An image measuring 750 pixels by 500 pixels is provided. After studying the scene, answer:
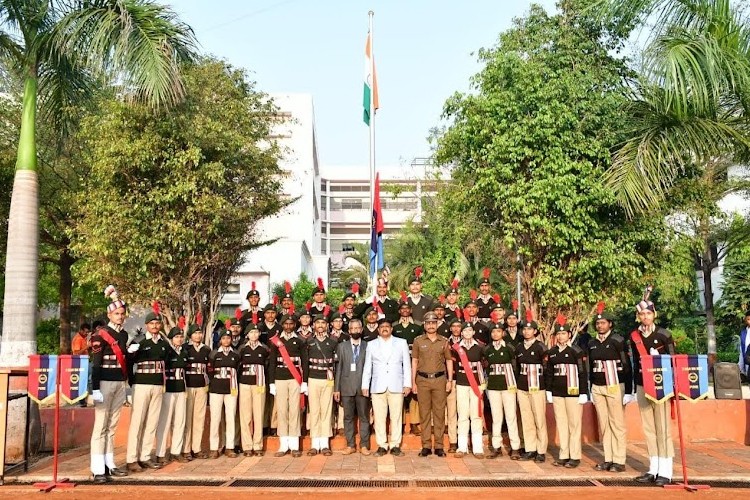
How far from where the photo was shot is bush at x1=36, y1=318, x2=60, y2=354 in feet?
83.6

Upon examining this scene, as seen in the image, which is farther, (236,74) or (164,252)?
(236,74)

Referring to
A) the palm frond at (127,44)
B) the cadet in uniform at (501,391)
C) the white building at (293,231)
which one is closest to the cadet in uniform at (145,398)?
the palm frond at (127,44)

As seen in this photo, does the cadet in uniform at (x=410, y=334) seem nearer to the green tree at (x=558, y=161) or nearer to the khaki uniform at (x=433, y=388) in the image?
the khaki uniform at (x=433, y=388)

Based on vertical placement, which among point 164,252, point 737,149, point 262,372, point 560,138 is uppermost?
point 560,138

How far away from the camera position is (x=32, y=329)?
9.09 m

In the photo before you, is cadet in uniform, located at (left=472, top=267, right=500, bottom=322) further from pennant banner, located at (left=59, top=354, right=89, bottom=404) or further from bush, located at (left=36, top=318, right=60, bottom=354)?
bush, located at (left=36, top=318, right=60, bottom=354)

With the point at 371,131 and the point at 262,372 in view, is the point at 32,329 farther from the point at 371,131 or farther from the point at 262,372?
the point at 371,131

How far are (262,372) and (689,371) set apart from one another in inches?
208

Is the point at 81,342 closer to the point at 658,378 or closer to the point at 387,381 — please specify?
the point at 387,381

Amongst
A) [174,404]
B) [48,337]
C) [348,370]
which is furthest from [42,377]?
[48,337]

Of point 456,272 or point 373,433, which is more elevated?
point 456,272

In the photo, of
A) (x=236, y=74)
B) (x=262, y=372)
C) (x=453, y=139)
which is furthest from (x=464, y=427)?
(x=236, y=74)

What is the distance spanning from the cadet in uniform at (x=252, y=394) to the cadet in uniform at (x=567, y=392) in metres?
3.81

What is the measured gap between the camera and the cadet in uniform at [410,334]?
9741 millimetres
